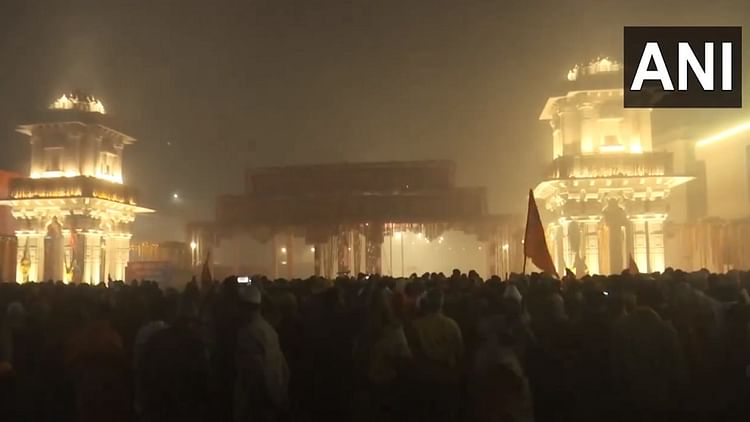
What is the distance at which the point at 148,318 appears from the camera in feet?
31.3

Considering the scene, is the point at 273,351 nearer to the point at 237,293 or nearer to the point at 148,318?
the point at 237,293

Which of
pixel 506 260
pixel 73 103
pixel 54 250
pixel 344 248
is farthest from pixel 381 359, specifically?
pixel 73 103

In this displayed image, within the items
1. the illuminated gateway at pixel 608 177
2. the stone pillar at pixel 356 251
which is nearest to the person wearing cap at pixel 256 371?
the illuminated gateway at pixel 608 177

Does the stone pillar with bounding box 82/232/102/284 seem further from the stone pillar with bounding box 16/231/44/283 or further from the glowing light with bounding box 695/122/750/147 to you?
the glowing light with bounding box 695/122/750/147

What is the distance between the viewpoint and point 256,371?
21.9 ft

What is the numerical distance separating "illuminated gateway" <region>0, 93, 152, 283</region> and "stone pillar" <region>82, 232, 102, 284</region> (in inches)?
1.8

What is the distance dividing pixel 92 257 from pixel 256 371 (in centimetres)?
3019

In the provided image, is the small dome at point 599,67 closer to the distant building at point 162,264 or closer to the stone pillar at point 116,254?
the distant building at point 162,264

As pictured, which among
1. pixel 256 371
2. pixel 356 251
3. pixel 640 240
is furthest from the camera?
pixel 356 251

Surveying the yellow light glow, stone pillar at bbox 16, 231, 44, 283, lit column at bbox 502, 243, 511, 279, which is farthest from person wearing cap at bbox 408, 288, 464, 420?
stone pillar at bbox 16, 231, 44, 283

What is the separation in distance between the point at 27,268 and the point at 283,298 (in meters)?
28.4

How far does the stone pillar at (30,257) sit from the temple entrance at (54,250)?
1.55 ft

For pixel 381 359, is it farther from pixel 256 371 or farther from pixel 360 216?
pixel 360 216

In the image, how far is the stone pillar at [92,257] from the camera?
33.9m
